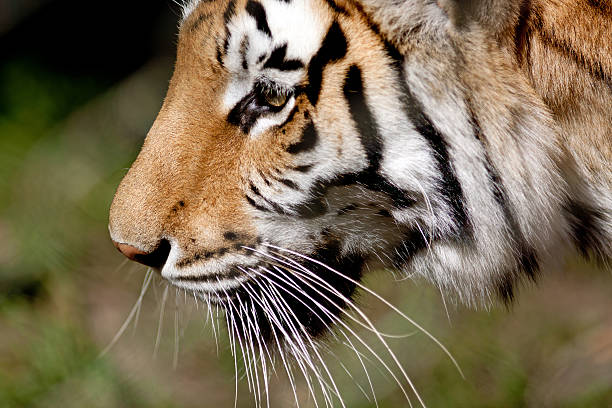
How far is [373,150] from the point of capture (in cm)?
88

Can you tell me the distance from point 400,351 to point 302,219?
1.98ft

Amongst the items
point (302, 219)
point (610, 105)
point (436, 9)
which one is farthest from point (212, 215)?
point (610, 105)

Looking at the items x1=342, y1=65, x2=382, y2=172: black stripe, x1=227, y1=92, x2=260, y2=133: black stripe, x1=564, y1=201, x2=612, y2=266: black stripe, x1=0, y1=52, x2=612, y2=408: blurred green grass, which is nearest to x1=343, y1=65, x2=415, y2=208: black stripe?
x1=342, y1=65, x2=382, y2=172: black stripe

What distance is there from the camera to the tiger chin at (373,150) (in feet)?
2.79

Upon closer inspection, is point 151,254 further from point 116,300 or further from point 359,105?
point 116,300

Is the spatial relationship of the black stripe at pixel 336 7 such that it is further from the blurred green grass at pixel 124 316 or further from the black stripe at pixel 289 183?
the blurred green grass at pixel 124 316

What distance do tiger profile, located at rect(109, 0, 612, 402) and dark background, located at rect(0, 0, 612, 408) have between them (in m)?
0.17

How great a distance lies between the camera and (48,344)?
151 centimetres

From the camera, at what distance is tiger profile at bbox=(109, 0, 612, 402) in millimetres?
851

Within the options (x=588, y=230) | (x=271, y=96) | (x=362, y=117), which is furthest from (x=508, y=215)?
(x=271, y=96)

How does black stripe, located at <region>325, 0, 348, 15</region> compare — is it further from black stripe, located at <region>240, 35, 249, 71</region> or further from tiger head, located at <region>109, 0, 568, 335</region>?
black stripe, located at <region>240, 35, 249, 71</region>

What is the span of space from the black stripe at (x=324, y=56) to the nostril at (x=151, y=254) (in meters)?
0.27

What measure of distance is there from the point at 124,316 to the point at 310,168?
3.22 ft

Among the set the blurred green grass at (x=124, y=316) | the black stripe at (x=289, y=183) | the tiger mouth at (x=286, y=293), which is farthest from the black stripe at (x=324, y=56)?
the blurred green grass at (x=124, y=316)
